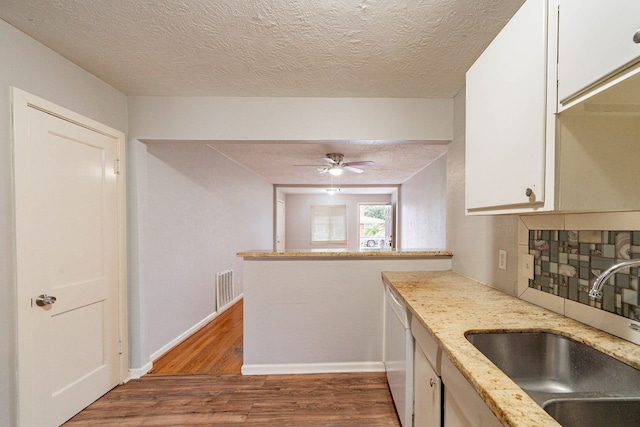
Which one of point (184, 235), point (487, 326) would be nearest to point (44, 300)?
point (184, 235)

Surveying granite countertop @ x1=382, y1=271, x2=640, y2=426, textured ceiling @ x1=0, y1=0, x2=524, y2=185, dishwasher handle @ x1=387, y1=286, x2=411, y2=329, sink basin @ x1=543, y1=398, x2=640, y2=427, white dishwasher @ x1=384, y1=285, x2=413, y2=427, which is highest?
textured ceiling @ x1=0, y1=0, x2=524, y2=185

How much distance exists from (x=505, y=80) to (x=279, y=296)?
2.08 metres

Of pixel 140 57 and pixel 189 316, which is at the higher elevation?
pixel 140 57

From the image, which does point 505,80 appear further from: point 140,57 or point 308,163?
point 308,163

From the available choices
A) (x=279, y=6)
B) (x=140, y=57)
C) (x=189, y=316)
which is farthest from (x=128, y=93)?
(x=189, y=316)

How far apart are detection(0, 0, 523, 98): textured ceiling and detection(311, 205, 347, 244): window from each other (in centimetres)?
609

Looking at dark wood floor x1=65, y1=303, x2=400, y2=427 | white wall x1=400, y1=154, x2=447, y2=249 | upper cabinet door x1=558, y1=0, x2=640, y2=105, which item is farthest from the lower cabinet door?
white wall x1=400, y1=154, x2=447, y2=249

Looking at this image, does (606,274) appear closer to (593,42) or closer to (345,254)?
(593,42)

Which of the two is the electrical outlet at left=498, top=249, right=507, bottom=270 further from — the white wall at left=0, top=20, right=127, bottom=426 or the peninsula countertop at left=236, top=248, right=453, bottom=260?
the white wall at left=0, top=20, right=127, bottom=426

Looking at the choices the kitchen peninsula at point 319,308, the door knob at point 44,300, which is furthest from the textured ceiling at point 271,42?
the door knob at point 44,300

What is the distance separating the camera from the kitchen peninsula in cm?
224

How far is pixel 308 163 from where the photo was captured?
4.25 metres

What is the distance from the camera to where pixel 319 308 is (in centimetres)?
226

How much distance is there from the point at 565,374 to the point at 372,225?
7155 millimetres
